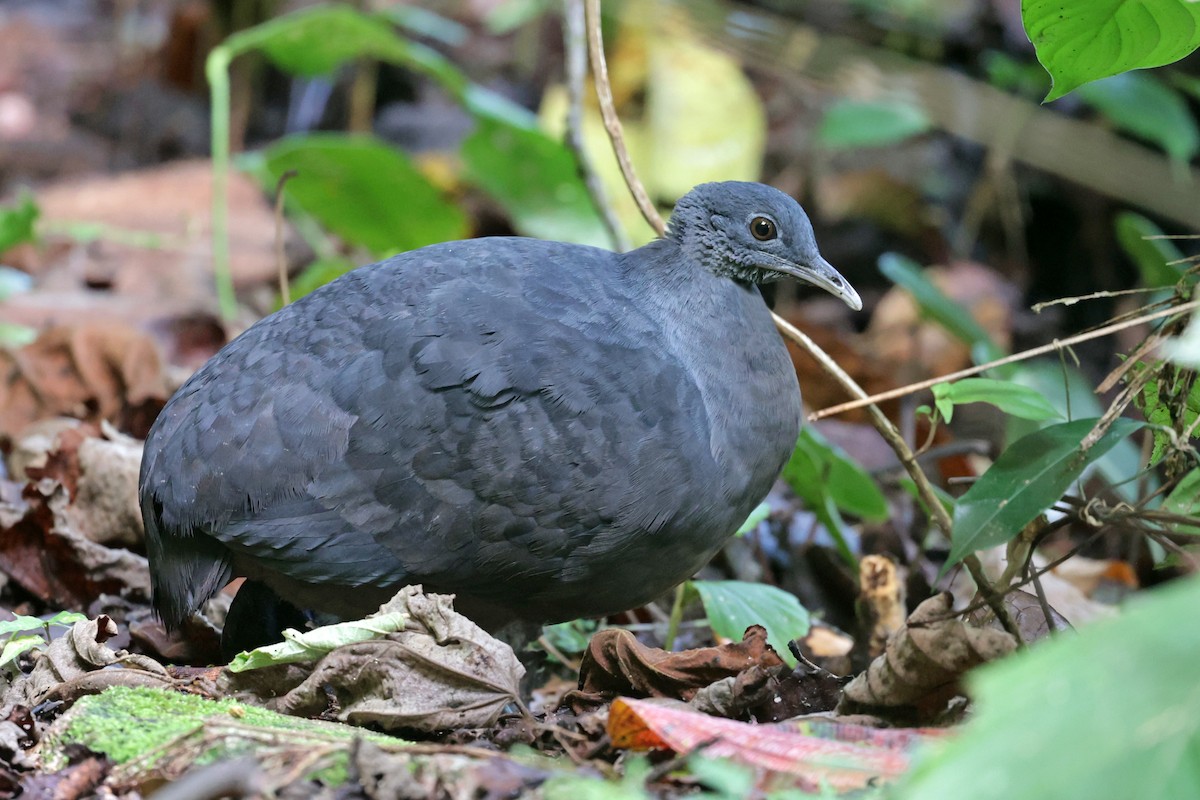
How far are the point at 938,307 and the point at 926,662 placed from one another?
132 inches

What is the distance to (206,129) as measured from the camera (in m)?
10.1

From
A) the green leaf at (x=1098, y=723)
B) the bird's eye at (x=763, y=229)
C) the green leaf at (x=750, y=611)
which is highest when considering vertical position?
the green leaf at (x=1098, y=723)

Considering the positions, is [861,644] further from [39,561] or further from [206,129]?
[206,129]

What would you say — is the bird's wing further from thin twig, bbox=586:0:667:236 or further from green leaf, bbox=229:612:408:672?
thin twig, bbox=586:0:667:236

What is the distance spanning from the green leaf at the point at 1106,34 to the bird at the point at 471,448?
3.44 ft

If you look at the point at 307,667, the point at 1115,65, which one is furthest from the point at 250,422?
the point at 1115,65

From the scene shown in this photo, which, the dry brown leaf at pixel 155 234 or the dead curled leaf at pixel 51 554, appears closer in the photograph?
the dead curled leaf at pixel 51 554

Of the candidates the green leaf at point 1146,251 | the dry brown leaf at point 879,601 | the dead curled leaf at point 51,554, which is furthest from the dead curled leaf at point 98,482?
the green leaf at point 1146,251

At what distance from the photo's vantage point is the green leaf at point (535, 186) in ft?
21.6

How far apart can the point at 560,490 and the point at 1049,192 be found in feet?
22.7

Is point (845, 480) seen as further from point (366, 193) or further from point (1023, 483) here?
point (366, 193)

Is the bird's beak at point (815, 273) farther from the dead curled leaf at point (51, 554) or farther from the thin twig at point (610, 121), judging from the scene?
the dead curled leaf at point (51, 554)

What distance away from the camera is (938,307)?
18.5 feet

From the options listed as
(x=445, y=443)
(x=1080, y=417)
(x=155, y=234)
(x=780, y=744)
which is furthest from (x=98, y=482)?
(x=155, y=234)
